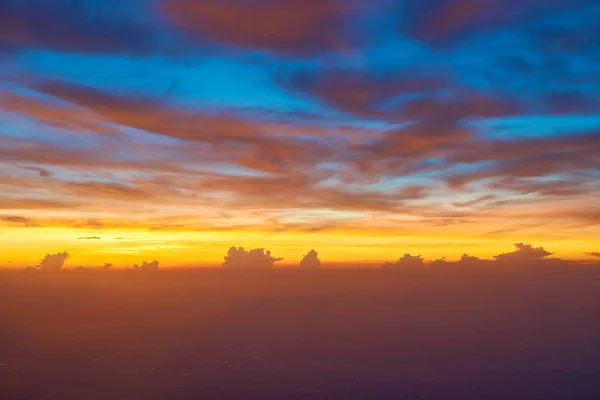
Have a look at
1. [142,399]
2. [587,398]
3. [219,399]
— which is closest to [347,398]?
[219,399]

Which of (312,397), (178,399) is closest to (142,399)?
(178,399)

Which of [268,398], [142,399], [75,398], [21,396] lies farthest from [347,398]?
[21,396]

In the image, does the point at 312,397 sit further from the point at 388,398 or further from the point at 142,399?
the point at 142,399

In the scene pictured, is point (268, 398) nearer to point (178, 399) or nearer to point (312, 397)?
point (312, 397)

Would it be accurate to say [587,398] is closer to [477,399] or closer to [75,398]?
[477,399]

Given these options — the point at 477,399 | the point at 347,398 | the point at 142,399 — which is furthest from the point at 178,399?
the point at 477,399
